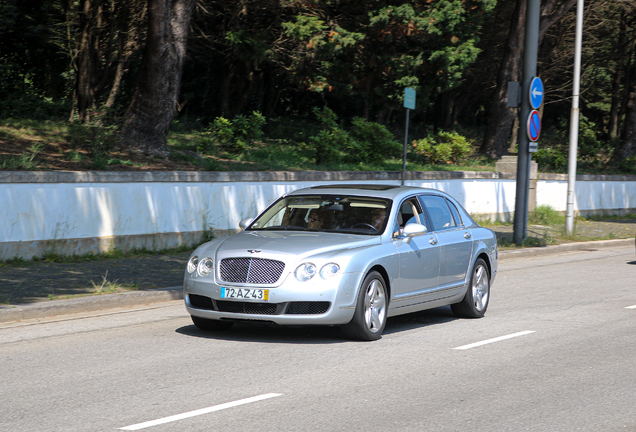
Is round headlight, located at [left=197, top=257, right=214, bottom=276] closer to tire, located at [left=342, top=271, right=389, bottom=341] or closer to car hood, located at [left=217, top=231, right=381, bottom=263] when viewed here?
car hood, located at [left=217, top=231, right=381, bottom=263]

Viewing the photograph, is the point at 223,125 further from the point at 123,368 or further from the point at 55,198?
the point at 123,368

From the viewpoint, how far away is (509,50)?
29656 mm

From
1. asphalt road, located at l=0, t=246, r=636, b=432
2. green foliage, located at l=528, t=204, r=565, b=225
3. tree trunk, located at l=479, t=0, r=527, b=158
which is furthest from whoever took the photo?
tree trunk, located at l=479, t=0, r=527, b=158

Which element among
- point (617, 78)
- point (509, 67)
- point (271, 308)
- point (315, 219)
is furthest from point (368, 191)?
point (617, 78)

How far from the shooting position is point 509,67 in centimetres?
2966

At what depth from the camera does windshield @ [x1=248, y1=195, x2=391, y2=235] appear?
8.43m

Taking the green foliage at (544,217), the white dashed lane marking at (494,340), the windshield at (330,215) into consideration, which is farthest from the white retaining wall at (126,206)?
the white dashed lane marking at (494,340)

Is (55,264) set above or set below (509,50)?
below

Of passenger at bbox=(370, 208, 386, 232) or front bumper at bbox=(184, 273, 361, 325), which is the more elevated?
passenger at bbox=(370, 208, 386, 232)

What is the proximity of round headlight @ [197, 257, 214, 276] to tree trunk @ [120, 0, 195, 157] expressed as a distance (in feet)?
33.6

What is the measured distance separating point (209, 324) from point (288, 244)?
1319 mm

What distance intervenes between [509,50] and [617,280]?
17851 mm

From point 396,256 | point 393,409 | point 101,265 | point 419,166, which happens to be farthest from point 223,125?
point 393,409

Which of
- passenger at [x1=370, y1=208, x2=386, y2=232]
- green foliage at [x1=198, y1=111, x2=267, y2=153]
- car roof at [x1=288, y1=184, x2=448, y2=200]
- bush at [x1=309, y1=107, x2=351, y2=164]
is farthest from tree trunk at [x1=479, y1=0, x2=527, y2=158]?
passenger at [x1=370, y1=208, x2=386, y2=232]
